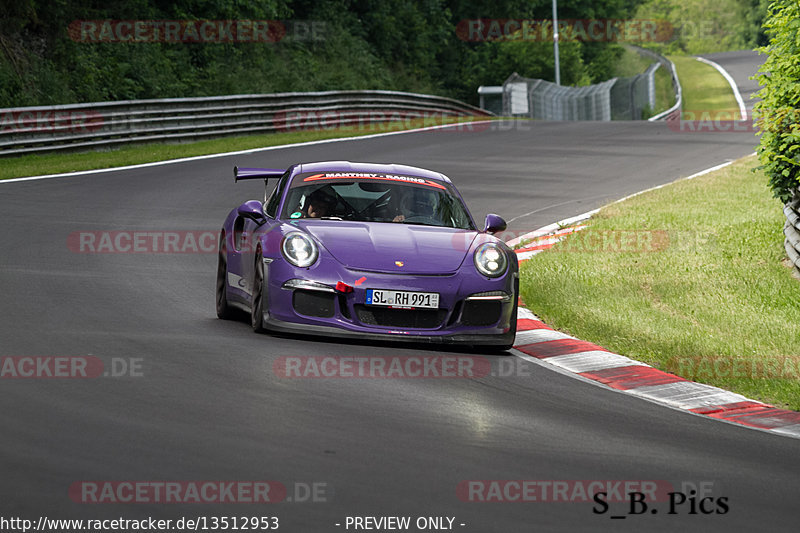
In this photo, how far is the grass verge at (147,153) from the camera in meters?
22.1

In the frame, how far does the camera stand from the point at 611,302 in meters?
11.0

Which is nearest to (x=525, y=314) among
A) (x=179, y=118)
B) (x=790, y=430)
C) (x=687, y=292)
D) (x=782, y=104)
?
→ (x=687, y=292)

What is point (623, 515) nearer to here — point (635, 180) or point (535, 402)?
point (535, 402)

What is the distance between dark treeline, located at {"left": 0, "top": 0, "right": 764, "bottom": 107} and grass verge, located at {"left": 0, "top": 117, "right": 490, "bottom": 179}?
3737 millimetres

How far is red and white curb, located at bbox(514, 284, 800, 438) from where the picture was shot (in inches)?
297

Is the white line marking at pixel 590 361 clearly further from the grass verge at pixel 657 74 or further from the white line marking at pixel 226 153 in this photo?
the grass verge at pixel 657 74

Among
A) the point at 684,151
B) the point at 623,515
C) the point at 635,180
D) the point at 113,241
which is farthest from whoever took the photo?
the point at 684,151

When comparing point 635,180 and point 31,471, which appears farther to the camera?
point 635,180

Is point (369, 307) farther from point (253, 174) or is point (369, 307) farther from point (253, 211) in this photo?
point (253, 174)

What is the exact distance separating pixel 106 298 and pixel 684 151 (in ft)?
61.2

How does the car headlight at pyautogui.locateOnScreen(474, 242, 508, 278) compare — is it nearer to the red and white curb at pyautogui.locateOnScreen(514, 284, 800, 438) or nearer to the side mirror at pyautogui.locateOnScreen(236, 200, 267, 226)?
the red and white curb at pyautogui.locateOnScreen(514, 284, 800, 438)

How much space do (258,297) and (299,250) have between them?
47 centimetres

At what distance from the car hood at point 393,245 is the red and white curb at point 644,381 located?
956mm

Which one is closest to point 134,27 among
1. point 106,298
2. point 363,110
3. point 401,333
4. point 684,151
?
point 363,110
